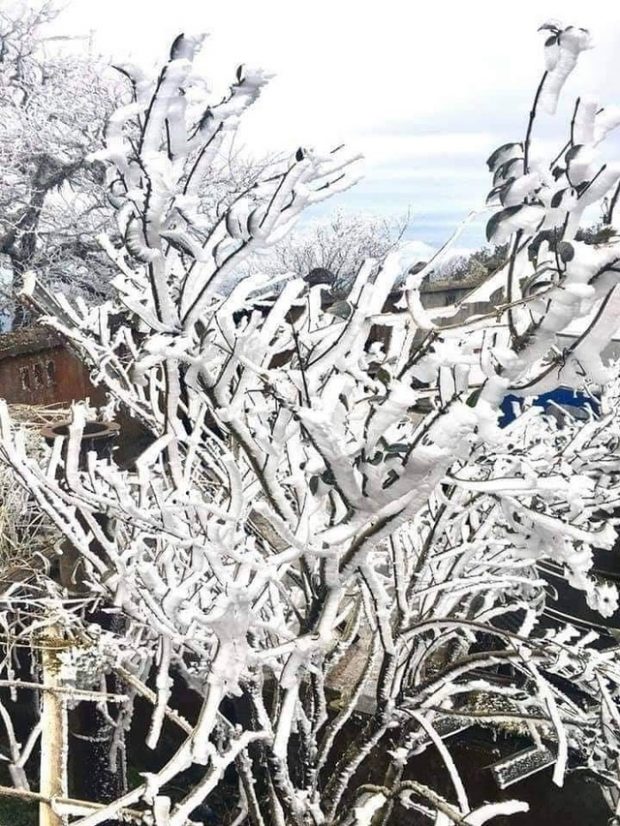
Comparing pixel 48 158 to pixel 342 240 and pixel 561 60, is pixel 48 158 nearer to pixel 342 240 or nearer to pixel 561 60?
pixel 342 240

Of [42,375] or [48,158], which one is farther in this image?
[48,158]

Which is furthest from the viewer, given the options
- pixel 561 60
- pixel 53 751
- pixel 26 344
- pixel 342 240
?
pixel 342 240

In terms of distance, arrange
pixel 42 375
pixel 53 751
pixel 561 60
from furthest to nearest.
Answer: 1. pixel 42 375
2. pixel 53 751
3. pixel 561 60

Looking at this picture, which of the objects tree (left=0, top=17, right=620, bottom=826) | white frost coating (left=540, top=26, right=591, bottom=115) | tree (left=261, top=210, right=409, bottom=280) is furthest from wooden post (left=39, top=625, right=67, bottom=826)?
tree (left=261, top=210, right=409, bottom=280)

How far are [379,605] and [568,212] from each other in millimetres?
1253

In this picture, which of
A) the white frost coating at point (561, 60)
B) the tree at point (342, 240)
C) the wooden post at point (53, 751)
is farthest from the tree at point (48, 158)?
the white frost coating at point (561, 60)

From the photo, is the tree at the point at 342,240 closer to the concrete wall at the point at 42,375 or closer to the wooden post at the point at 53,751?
the concrete wall at the point at 42,375

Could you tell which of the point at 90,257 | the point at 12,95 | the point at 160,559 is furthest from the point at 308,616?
the point at 12,95

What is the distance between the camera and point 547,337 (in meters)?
1.29

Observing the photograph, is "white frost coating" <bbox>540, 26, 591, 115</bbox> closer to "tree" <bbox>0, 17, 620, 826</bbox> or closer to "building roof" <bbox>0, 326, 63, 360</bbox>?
"tree" <bbox>0, 17, 620, 826</bbox>

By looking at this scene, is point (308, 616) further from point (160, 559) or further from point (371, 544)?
point (160, 559)

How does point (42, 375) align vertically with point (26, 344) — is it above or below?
below

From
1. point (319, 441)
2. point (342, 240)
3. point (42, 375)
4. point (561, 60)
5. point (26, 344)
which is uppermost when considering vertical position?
point (342, 240)

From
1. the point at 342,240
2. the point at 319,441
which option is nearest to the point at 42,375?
the point at 319,441
